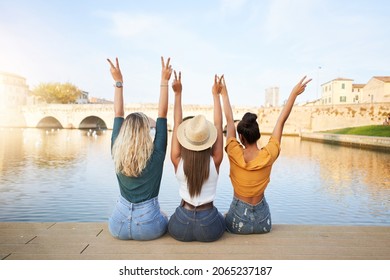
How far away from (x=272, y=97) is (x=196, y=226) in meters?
38.8

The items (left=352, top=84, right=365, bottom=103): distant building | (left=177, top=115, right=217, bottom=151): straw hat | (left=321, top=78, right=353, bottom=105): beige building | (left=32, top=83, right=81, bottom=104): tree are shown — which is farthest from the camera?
(left=32, top=83, right=81, bottom=104): tree

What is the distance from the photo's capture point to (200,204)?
262cm

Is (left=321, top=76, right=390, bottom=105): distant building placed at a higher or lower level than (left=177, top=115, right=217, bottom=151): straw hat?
higher

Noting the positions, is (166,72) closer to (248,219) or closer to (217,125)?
(217,125)

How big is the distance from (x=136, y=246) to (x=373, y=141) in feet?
63.3

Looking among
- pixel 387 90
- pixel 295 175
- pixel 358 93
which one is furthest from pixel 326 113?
pixel 295 175

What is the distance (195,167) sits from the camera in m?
2.57

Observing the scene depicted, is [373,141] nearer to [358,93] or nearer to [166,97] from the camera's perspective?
[166,97]

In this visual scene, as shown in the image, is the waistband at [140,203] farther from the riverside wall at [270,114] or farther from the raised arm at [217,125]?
the riverside wall at [270,114]

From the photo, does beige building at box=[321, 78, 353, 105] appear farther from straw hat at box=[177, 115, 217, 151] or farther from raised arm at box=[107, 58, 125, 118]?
straw hat at box=[177, 115, 217, 151]

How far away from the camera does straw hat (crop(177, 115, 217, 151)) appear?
2.52 m

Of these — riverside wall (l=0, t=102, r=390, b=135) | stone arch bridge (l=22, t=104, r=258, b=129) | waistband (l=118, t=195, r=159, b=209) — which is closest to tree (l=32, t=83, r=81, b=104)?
stone arch bridge (l=22, t=104, r=258, b=129)

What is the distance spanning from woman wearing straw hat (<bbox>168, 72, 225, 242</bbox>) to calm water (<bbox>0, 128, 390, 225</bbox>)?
3.87m

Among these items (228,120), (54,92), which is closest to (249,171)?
(228,120)
